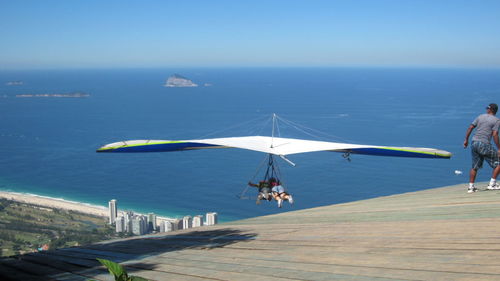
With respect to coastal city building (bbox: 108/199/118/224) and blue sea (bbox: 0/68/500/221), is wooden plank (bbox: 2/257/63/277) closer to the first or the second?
blue sea (bbox: 0/68/500/221)

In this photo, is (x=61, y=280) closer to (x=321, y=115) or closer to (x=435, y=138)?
(x=435, y=138)

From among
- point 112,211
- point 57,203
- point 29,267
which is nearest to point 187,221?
point 112,211

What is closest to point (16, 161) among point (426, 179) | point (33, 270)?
point (426, 179)

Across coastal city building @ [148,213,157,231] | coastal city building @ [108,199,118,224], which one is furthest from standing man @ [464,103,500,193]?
coastal city building @ [108,199,118,224]

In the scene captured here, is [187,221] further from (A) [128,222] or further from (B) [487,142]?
(B) [487,142]

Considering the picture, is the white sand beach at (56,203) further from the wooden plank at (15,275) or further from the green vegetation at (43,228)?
the wooden plank at (15,275)
